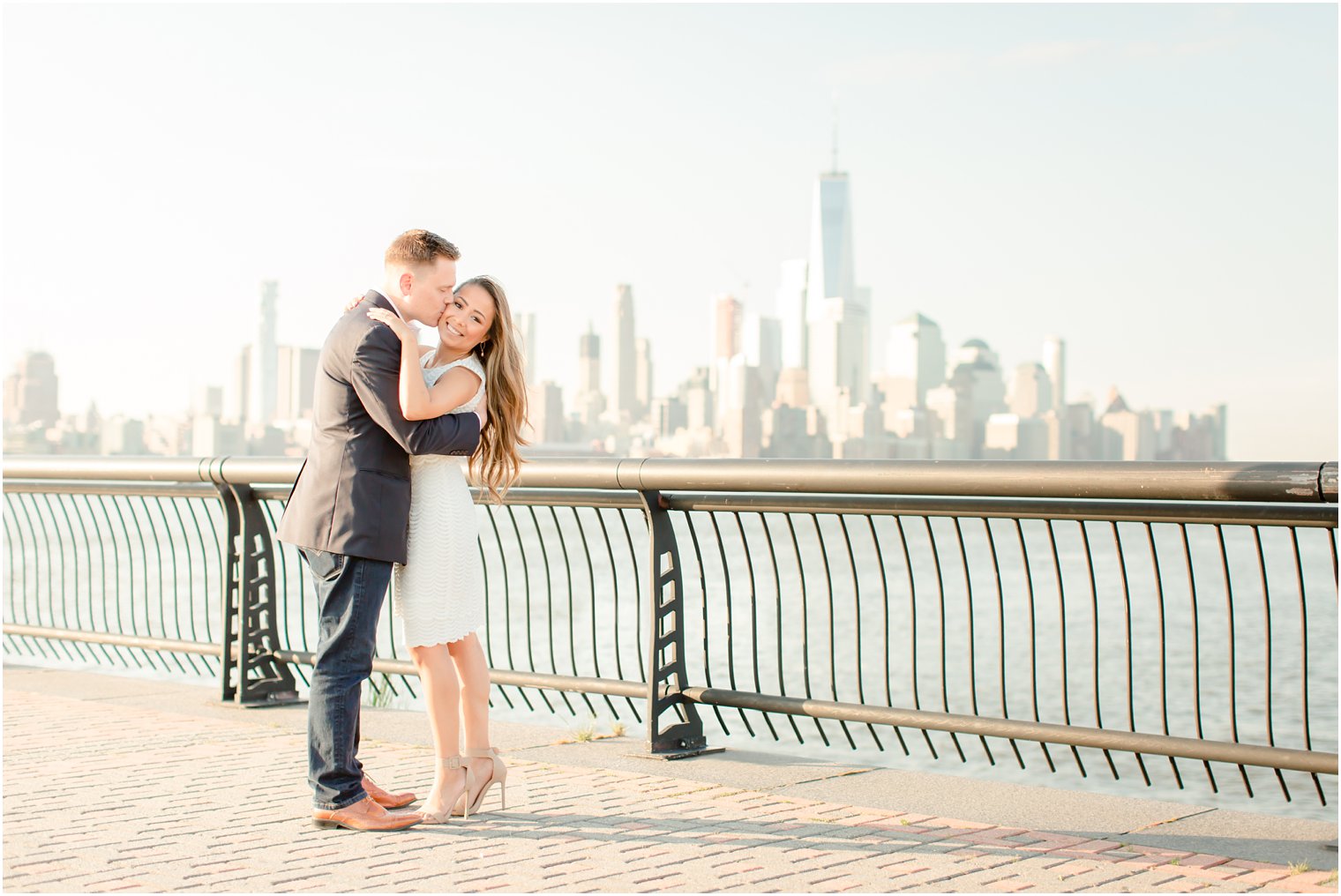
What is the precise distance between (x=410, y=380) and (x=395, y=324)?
7.5 inches

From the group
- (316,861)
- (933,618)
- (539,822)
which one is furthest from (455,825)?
(933,618)

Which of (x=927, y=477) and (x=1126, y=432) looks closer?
(x=927, y=477)

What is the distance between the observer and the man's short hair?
15.3 feet

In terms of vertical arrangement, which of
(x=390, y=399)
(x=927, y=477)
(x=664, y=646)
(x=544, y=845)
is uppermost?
(x=390, y=399)

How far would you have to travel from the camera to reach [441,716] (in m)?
4.70

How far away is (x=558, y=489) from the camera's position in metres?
6.07

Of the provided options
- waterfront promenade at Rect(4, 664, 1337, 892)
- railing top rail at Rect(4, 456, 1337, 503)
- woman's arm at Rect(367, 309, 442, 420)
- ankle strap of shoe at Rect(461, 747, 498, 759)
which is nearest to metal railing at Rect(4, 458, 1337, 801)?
Result: railing top rail at Rect(4, 456, 1337, 503)

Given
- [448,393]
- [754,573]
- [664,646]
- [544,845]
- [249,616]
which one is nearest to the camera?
[544,845]

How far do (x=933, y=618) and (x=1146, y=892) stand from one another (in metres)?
25.9

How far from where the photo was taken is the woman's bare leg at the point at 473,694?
4.76m

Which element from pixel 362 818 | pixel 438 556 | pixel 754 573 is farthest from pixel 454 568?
pixel 754 573

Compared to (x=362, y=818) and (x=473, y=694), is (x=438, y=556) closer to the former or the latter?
(x=473, y=694)

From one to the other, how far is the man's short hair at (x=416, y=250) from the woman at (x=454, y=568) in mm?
140

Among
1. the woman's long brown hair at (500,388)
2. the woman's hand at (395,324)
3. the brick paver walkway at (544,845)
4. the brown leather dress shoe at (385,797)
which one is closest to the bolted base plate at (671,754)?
the brick paver walkway at (544,845)
